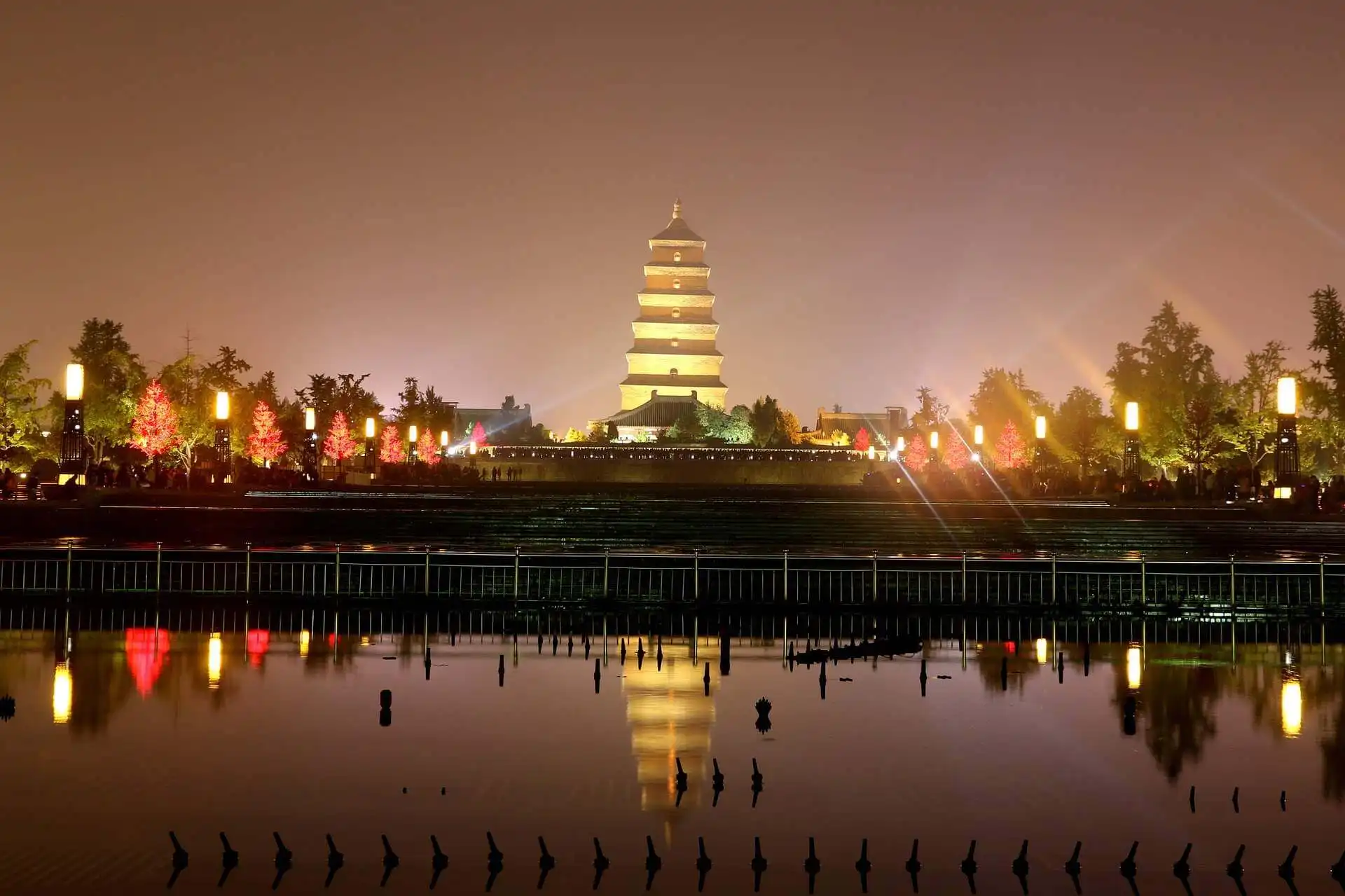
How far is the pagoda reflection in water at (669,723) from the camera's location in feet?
40.6

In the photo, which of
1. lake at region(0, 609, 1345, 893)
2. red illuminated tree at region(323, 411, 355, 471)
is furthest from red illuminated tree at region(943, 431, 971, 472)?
lake at region(0, 609, 1345, 893)

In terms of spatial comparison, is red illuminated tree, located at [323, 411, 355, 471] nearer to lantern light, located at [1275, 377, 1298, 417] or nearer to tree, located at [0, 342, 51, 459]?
tree, located at [0, 342, 51, 459]

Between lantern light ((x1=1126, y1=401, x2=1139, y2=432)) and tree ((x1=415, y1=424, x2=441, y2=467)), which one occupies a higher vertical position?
tree ((x1=415, y1=424, x2=441, y2=467))

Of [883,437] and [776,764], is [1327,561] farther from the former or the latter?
[883,437]

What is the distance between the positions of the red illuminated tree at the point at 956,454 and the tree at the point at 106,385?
39892 mm

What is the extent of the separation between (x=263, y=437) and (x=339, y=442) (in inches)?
153

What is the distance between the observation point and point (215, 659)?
19.4 m

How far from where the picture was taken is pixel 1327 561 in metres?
29.3

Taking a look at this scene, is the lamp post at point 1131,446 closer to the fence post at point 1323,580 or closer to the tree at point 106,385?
the fence post at point 1323,580

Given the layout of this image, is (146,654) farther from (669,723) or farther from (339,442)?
(339,442)

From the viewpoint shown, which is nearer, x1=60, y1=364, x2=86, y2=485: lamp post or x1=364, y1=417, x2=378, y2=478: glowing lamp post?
x1=60, y1=364, x2=86, y2=485: lamp post

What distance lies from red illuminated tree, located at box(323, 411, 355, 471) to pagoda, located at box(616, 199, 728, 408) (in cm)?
4549

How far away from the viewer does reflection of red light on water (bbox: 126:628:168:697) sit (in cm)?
1742

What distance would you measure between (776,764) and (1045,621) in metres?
12.5
